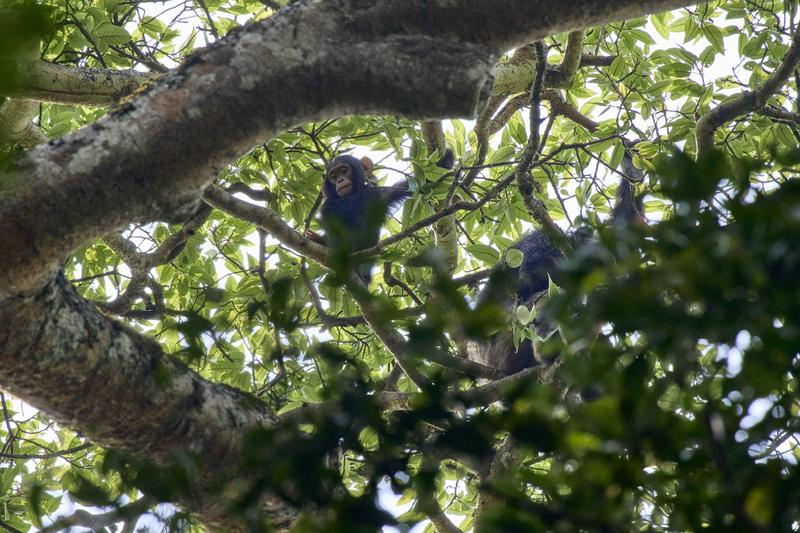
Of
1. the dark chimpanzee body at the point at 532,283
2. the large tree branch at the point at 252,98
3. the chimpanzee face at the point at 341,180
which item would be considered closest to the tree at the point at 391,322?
the large tree branch at the point at 252,98

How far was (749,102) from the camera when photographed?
4047 mm

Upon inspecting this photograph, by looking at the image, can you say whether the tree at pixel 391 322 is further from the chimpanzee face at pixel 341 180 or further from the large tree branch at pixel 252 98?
the chimpanzee face at pixel 341 180

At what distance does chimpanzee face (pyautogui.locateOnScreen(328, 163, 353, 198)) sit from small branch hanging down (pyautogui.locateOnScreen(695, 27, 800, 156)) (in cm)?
391

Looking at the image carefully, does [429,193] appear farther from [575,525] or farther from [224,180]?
[575,525]

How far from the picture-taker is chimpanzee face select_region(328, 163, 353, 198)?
756cm

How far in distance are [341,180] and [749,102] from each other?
4175mm

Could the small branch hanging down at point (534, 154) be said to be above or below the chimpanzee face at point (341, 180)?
above

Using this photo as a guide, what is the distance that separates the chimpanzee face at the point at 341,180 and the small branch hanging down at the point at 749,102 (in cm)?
391

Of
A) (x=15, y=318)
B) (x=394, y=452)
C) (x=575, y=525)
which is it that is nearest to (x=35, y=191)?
(x=15, y=318)

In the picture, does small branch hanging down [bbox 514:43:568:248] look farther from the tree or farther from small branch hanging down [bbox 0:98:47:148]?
small branch hanging down [bbox 0:98:47:148]

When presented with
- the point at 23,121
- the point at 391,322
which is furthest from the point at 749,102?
the point at 23,121

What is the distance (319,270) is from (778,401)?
147 inches

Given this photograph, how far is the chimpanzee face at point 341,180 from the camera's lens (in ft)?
24.8

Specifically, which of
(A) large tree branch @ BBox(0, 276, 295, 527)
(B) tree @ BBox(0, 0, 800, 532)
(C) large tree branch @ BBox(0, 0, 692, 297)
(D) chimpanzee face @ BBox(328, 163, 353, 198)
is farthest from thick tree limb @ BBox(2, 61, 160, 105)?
(D) chimpanzee face @ BBox(328, 163, 353, 198)
